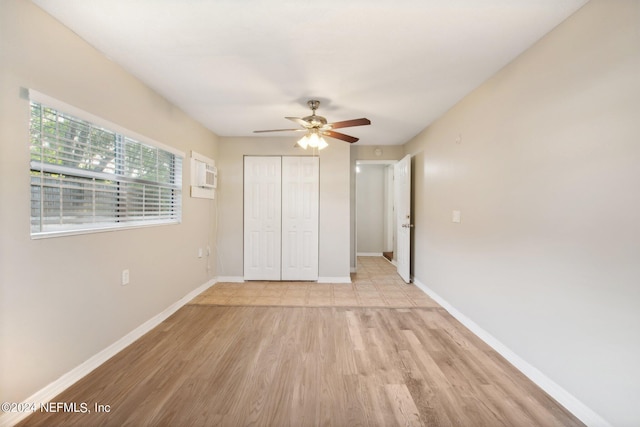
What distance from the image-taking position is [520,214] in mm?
2037

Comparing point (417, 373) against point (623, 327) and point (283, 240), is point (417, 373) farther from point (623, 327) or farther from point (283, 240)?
point (283, 240)

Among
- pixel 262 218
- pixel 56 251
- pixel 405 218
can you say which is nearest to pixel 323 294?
pixel 262 218

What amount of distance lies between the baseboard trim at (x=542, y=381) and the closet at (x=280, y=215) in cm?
247

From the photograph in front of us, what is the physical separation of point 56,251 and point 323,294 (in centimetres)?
286

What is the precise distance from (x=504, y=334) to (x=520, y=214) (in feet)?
3.29

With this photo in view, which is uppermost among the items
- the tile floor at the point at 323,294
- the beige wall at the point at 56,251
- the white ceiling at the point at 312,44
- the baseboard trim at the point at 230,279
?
the white ceiling at the point at 312,44

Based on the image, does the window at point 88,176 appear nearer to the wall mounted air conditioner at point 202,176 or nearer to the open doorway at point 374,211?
the wall mounted air conditioner at point 202,176

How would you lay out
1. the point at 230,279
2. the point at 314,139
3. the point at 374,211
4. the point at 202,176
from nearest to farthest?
1. the point at 314,139
2. the point at 202,176
3. the point at 230,279
4. the point at 374,211

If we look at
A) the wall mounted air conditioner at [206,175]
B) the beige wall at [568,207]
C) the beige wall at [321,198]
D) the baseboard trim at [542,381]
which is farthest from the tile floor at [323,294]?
the wall mounted air conditioner at [206,175]

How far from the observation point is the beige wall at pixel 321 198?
4.38 m

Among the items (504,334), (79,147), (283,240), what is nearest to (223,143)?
(283,240)

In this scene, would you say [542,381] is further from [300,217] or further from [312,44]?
[300,217]

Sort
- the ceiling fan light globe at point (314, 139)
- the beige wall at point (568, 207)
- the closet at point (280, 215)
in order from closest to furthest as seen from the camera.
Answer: the beige wall at point (568, 207) < the ceiling fan light globe at point (314, 139) < the closet at point (280, 215)

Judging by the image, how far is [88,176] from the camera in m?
1.97
